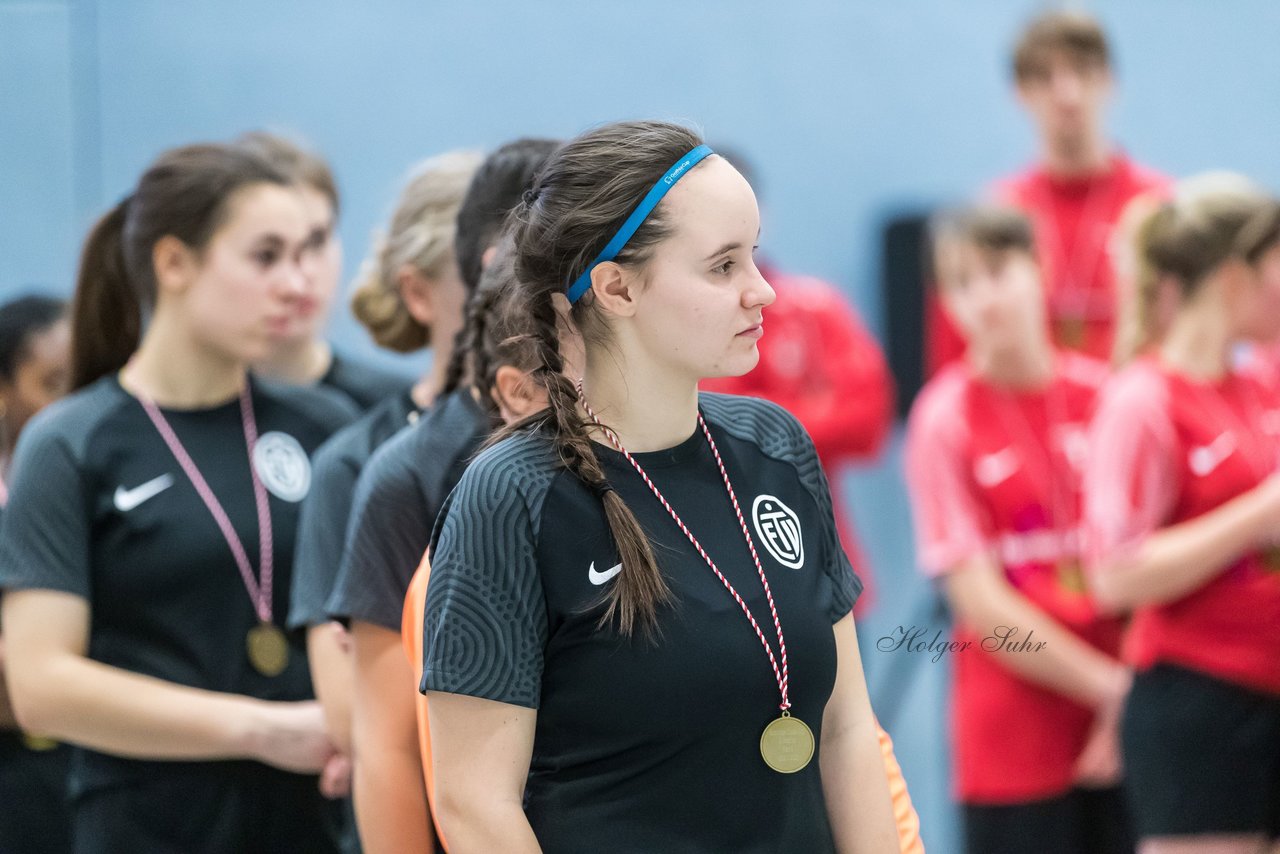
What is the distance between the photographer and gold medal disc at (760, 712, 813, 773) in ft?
5.02

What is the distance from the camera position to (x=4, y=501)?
264 cm

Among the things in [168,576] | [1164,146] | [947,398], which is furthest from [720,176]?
[1164,146]

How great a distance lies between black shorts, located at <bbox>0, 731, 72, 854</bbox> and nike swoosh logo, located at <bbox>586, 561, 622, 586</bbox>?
1.78m

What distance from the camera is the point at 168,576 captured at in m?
2.44

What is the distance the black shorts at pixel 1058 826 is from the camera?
351 cm

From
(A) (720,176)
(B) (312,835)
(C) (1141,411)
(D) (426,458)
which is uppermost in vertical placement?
(A) (720,176)

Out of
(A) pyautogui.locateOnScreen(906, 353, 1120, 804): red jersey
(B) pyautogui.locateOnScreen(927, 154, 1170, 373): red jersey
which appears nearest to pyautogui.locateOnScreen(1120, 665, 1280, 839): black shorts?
(A) pyautogui.locateOnScreen(906, 353, 1120, 804): red jersey

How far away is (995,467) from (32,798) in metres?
2.18

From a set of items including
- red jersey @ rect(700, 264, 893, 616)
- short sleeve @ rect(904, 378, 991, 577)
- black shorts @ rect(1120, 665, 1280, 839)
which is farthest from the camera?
red jersey @ rect(700, 264, 893, 616)

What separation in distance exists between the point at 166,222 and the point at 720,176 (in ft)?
4.36

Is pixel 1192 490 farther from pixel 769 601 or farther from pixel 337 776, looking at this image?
pixel 769 601

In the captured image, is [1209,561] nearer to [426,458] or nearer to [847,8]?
[426,458]

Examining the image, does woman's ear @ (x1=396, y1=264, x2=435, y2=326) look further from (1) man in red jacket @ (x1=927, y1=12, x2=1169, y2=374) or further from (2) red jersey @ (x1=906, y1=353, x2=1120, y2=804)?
(1) man in red jacket @ (x1=927, y1=12, x2=1169, y2=374)

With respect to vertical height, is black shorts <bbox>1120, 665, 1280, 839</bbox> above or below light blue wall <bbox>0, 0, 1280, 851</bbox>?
below
